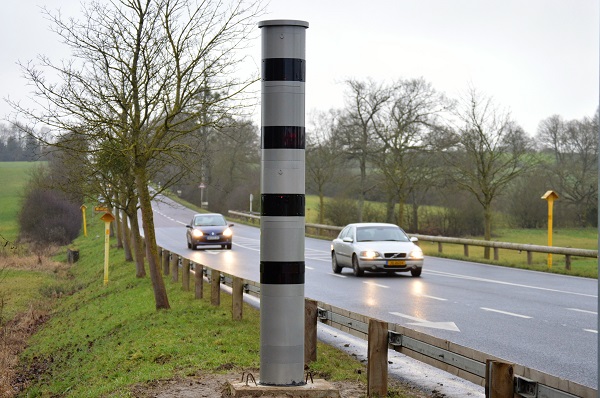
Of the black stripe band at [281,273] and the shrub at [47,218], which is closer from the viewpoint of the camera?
the black stripe band at [281,273]

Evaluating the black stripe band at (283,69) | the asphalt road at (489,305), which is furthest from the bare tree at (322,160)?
the black stripe band at (283,69)

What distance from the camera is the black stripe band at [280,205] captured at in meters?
7.29

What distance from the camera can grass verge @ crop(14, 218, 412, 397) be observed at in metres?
9.95

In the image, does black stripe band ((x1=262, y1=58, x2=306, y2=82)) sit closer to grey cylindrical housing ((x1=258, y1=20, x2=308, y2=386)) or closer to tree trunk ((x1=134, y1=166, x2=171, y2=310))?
grey cylindrical housing ((x1=258, y1=20, x2=308, y2=386))

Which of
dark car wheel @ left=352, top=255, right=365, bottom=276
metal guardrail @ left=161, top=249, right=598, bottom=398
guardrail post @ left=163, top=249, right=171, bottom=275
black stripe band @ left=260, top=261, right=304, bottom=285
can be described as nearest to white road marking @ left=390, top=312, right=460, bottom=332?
metal guardrail @ left=161, top=249, right=598, bottom=398

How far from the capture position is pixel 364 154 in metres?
54.5

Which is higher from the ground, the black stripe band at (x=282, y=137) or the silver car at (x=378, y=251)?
the black stripe band at (x=282, y=137)

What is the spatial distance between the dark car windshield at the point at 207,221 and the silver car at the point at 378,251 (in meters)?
15.8

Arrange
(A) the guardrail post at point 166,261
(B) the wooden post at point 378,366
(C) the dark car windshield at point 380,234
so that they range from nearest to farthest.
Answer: (B) the wooden post at point 378,366, (C) the dark car windshield at point 380,234, (A) the guardrail post at point 166,261

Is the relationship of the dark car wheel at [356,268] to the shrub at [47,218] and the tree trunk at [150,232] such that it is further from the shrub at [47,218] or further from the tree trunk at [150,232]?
the shrub at [47,218]

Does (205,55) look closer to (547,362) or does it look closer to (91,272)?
(547,362)

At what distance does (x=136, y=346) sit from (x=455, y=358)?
7.40 m

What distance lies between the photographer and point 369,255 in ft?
79.8

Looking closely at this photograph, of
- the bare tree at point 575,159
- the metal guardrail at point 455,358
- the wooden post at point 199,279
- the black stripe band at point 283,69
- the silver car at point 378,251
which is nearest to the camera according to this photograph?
the metal guardrail at point 455,358
